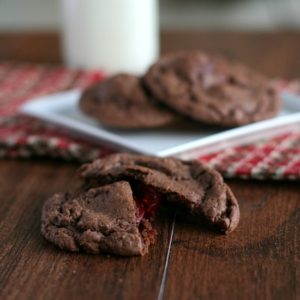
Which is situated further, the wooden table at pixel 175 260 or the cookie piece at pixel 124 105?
the cookie piece at pixel 124 105

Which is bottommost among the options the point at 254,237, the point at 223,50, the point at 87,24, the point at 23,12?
the point at 23,12

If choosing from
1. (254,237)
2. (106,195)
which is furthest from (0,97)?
(254,237)

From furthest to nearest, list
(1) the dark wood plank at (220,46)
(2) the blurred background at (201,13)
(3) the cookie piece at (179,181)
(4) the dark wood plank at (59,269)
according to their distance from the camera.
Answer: (2) the blurred background at (201,13)
(1) the dark wood plank at (220,46)
(3) the cookie piece at (179,181)
(4) the dark wood plank at (59,269)

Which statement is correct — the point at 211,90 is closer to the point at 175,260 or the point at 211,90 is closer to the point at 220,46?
the point at 175,260

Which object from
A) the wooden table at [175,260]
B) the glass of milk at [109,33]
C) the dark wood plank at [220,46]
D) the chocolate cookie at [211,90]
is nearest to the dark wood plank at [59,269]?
the wooden table at [175,260]

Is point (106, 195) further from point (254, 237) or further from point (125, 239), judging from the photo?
point (254, 237)

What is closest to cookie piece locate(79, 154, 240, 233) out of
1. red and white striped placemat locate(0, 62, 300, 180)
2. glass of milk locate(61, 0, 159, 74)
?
red and white striped placemat locate(0, 62, 300, 180)

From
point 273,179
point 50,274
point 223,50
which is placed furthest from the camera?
point 223,50

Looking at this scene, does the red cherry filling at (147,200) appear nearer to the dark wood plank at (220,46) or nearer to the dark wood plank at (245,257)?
the dark wood plank at (245,257)
